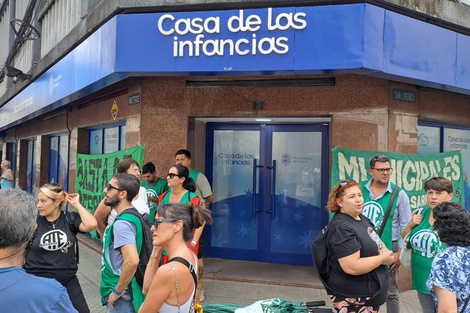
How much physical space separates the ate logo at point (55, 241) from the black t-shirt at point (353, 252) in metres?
2.13

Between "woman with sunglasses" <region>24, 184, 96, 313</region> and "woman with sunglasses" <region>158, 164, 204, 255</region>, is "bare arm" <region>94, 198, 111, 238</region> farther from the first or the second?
"woman with sunglasses" <region>158, 164, 204, 255</region>

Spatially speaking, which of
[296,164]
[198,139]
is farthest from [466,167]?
[198,139]

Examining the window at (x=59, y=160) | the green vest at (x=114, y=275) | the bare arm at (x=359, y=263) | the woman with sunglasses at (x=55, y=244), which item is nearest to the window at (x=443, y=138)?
the bare arm at (x=359, y=263)

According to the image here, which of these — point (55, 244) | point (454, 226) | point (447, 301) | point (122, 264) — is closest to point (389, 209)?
point (454, 226)

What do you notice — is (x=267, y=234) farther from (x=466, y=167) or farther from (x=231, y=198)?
(x=466, y=167)

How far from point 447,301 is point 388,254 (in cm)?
61

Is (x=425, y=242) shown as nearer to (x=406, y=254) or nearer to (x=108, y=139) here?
(x=406, y=254)

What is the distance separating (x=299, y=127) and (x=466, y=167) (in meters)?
3.50

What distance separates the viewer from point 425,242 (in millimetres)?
3420

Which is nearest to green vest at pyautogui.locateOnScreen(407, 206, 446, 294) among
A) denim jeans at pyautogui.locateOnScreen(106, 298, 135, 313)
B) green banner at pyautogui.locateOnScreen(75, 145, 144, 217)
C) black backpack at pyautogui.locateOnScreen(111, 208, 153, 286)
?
Result: black backpack at pyautogui.locateOnScreen(111, 208, 153, 286)

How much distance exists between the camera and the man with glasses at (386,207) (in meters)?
4.31

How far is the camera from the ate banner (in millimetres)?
7430

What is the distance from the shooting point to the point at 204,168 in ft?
23.8

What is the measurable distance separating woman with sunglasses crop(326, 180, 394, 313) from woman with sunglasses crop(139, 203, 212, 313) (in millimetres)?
1024
